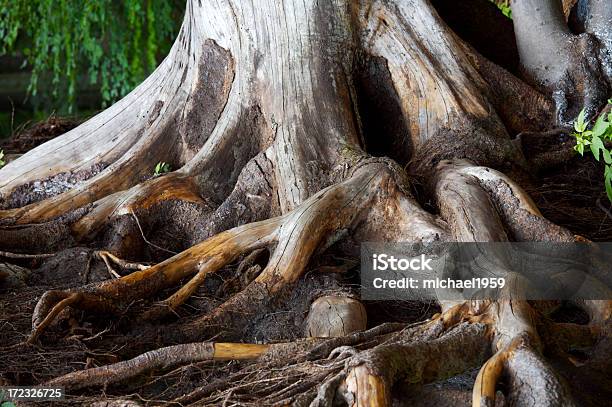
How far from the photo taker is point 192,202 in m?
3.32

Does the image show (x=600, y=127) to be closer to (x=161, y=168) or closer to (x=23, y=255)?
(x=161, y=168)

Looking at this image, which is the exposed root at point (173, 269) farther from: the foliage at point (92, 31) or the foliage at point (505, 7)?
the foliage at point (92, 31)

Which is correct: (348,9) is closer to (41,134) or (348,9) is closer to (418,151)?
(418,151)

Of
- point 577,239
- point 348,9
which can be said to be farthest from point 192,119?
point 577,239

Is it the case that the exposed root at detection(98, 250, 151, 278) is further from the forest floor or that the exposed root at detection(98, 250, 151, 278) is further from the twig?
the twig

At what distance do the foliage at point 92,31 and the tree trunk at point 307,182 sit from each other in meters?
3.13

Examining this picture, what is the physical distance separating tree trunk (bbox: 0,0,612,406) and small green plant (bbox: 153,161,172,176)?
41 millimetres

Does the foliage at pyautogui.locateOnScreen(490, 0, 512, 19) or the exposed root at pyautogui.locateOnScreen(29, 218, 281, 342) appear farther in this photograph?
the foliage at pyautogui.locateOnScreen(490, 0, 512, 19)

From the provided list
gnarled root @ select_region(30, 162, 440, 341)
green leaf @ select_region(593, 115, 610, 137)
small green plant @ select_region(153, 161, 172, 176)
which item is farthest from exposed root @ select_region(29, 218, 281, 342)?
green leaf @ select_region(593, 115, 610, 137)

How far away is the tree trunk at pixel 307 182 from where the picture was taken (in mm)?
2297

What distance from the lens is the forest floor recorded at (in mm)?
2332

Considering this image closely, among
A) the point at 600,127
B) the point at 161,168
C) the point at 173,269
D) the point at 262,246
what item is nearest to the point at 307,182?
the point at 262,246

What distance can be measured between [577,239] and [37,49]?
17.9 feet

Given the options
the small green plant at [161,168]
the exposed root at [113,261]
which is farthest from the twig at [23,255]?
the small green plant at [161,168]
